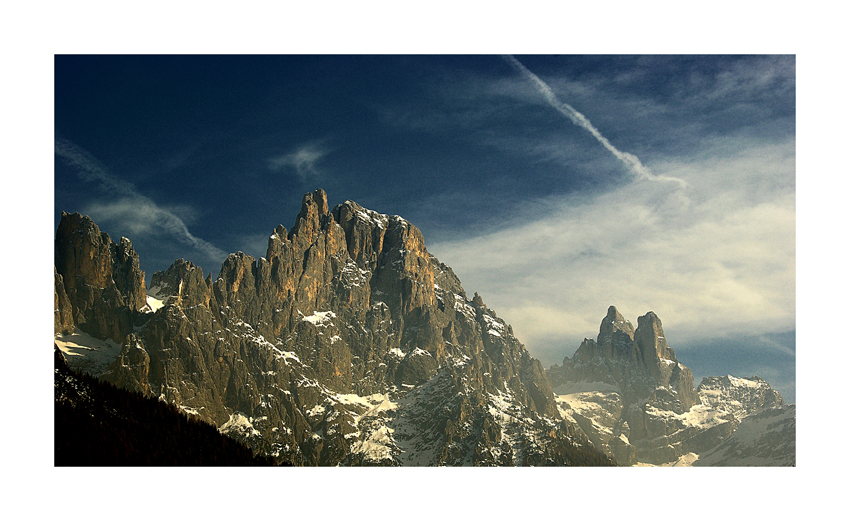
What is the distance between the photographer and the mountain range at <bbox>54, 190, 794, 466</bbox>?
14025 centimetres

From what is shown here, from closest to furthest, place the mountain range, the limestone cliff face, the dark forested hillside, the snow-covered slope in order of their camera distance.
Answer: the dark forested hillside, the snow-covered slope, the limestone cliff face, the mountain range

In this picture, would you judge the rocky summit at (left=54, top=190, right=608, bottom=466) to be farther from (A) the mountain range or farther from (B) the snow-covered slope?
(B) the snow-covered slope

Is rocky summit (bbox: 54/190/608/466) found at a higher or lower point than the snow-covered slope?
higher

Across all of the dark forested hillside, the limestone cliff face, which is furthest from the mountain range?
the dark forested hillside

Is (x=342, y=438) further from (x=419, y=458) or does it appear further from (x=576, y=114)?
(x=576, y=114)

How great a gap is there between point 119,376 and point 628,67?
93.6 metres

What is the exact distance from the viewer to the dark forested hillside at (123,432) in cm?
7512

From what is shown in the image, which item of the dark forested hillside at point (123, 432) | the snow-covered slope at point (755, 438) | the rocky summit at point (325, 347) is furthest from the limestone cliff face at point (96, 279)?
the snow-covered slope at point (755, 438)

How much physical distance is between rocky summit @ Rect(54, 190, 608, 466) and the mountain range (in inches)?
14.1

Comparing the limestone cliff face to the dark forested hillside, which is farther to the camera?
the limestone cliff face

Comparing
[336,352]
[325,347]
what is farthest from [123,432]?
[336,352]

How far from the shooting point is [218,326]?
152 metres

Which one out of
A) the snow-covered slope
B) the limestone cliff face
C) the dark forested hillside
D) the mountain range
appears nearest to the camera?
the dark forested hillside

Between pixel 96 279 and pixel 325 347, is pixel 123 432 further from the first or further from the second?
pixel 325 347
